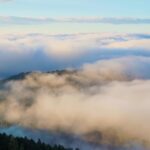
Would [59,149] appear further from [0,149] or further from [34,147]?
[0,149]

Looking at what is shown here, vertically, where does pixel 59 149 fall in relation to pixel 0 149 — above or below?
above

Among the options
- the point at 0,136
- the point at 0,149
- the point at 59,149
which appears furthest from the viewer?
the point at 59,149

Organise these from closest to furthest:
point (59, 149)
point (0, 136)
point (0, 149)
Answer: point (0, 149) → point (0, 136) → point (59, 149)

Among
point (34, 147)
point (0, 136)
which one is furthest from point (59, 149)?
point (0, 136)

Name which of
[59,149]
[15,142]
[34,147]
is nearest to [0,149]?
[15,142]

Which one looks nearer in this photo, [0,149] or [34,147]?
[0,149]

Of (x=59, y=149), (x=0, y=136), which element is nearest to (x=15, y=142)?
(x=0, y=136)

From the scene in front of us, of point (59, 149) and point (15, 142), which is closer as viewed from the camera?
point (15, 142)

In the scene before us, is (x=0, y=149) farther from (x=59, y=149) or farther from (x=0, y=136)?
(x=59, y=149)
